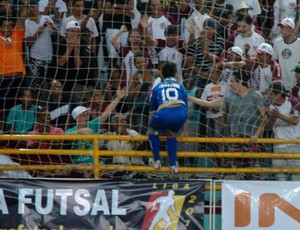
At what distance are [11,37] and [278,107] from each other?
12.3ft

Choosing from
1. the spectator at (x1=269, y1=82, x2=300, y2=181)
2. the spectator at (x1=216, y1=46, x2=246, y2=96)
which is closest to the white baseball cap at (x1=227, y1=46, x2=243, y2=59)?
the spectator at (x1=216, y1=46, x2=246, y2=96)

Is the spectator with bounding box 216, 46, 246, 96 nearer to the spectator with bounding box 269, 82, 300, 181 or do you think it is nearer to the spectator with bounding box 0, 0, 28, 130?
the spectator with bounding box 269, 82, 300, 181

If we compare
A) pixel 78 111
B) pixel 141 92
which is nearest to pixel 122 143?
pixel 78 111

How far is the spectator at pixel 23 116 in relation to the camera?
1483 cm

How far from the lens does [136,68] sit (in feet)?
50.5

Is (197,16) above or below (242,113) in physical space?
above

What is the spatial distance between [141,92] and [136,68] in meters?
0.37

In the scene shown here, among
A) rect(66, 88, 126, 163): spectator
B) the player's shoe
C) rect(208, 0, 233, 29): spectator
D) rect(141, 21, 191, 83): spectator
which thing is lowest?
the player's shoe

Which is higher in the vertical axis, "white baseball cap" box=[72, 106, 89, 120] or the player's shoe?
"white baseball cap" box=[72, 106, 89, 120]

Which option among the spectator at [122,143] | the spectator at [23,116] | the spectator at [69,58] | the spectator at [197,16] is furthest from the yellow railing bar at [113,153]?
the spectator at [197,16]

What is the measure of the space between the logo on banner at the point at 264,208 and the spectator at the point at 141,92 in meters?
1.76

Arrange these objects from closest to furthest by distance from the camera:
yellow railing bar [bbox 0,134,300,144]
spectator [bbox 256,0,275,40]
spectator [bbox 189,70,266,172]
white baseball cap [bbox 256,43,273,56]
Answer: yellow railing bar [bbox 0,134,300,144], spectator [bbox 189,70,266,172], white baseball cap [bbox 256,43,273,56], spectator [bbox 256,0,275,40]

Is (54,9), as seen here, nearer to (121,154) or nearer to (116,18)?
(116,18)

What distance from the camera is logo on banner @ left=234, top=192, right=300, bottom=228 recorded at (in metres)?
14.1
